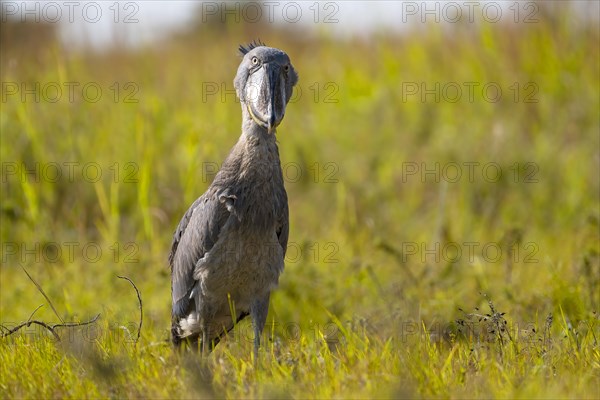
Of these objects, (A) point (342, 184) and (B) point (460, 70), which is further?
(B) point (460, 70)

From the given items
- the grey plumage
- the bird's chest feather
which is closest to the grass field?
the grey plumage

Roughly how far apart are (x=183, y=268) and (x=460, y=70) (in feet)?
19.7

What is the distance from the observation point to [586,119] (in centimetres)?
935

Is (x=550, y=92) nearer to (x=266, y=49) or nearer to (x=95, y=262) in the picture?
(x=95, y=262)

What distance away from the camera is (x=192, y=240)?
16.0 ft

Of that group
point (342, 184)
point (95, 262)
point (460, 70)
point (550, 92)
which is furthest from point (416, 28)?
point (95, 262)

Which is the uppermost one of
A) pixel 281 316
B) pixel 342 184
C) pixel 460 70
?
pixel 460 70

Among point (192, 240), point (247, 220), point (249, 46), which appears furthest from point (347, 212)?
point (247, 220)

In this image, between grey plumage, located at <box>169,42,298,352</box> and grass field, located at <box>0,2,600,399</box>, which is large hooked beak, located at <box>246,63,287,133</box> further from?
grass field, located at <box>0,2,600,399</box>

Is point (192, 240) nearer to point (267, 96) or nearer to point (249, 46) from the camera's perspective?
point (267, 96)

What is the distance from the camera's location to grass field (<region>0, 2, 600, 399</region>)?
13.1 feet

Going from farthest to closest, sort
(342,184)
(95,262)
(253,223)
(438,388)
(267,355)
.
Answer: (342,184) → (95,262) → (253,223) → (267,355) → (438,388)

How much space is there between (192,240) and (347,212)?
3.47 metres

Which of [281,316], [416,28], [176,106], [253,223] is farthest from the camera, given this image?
[416,28]
